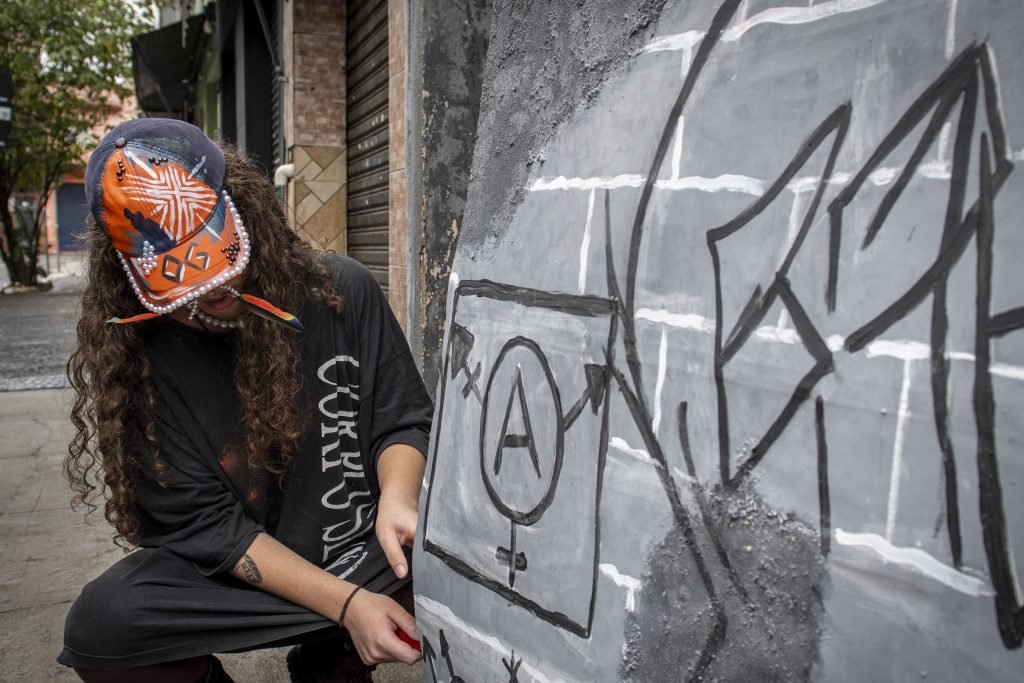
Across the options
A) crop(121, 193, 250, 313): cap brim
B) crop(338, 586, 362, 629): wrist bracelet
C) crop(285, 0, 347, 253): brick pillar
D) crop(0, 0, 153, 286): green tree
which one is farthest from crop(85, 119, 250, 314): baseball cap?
crop(0, 0, 153, 286): green tree

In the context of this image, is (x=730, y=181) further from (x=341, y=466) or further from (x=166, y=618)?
(x=166, y=618)

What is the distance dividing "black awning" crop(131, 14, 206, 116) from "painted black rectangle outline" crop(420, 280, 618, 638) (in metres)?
11.8

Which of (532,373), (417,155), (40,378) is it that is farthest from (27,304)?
(532,373)

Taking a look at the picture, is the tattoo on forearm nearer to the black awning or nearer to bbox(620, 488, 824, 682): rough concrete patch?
bbox(620, 488, 824, 682): rough concrete patch

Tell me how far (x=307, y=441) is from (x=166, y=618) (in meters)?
0.45

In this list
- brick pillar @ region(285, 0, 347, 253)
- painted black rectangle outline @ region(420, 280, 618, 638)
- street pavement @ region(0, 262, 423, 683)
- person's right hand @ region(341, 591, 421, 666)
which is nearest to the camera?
painted black rectangle outline @ region(420, 280, 618, 638)

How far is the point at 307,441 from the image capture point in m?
1.86

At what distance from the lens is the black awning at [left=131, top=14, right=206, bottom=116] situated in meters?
12.6

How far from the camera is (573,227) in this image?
1.20 meters

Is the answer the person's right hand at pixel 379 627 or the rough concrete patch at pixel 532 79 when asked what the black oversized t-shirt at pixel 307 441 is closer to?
the person's right hand at pixel 379 627

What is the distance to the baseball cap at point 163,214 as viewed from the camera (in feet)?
5.22

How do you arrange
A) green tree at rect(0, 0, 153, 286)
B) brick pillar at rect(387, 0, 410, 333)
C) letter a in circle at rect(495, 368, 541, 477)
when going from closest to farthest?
1. letter a in circle at rect(495, 368, 541, 477)
2. brick pillar at rect(387, 0, 410, 333)
3. green tree at rect(0, 0, 153, 286)

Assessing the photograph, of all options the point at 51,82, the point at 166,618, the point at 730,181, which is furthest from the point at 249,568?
the point at 51,82

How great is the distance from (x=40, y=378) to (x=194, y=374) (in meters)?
6.44
